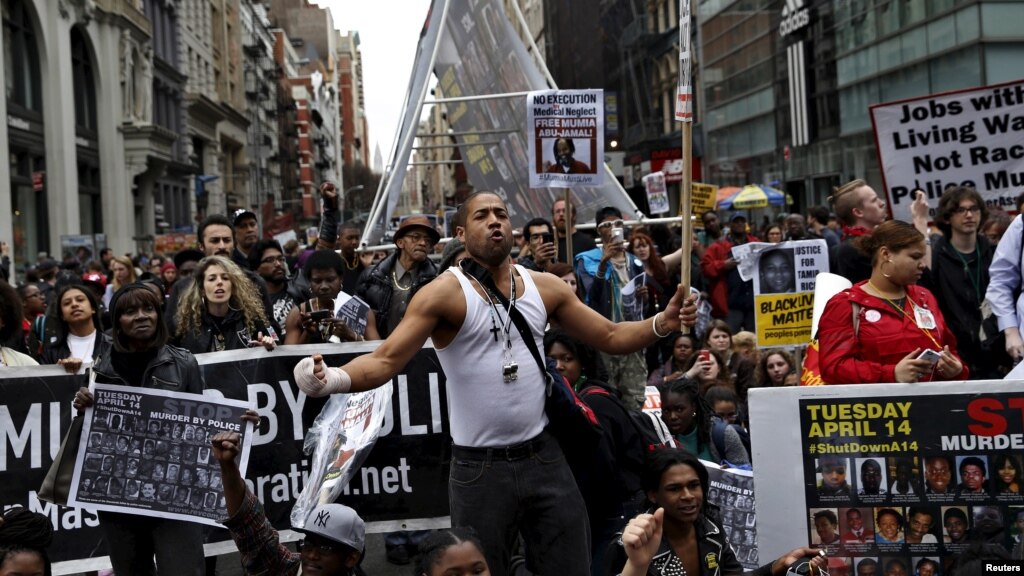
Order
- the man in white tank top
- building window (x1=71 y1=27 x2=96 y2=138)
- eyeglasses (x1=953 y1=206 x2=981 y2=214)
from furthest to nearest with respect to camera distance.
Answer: building window (x1=71 y1=27 x2=96 y2=138)
eyeglasses (x1=953 y1=206 x2=981 y2=214)
the man in white tank top

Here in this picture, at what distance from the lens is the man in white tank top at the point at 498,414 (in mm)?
4184

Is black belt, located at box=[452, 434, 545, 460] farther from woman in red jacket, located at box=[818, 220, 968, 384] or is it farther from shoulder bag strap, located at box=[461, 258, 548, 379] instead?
woman in red jacket, located at box=[818, 220, 968, 384]

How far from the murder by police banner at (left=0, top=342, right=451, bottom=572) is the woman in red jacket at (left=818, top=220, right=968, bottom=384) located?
2174 mm

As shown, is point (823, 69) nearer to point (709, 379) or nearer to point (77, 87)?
point (77, 87)

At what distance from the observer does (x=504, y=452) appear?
13.8ft

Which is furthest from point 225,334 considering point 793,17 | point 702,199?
point 793,17

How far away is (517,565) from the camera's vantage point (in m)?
4.71

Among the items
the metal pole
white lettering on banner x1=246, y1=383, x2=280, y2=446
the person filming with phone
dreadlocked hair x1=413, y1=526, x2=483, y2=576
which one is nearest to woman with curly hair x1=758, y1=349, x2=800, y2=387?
the person filming with phone

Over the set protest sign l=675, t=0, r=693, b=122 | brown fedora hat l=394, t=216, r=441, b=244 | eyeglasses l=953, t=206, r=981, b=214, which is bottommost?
eyeglasses l=953, t=206, r=981, b=214

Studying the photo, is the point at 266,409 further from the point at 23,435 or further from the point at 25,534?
the point at 25,534

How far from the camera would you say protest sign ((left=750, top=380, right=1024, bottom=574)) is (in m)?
4.20

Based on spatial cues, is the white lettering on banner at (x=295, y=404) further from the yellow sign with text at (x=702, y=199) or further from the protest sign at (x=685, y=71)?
the yellow sign with text at (x=702, y=199)

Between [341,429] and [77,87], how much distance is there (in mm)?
36728

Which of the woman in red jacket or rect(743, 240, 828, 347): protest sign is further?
rect(743, 240, 828, 347): protest sign
